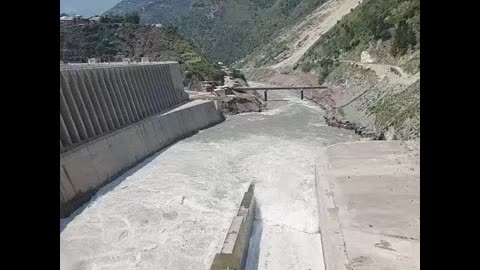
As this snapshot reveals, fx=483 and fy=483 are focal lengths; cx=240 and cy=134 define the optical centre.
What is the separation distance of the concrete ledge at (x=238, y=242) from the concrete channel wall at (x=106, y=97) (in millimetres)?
8890

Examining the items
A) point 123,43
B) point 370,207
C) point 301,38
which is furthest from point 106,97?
point 301,38

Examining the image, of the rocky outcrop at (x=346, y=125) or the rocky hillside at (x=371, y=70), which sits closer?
the rocky hillside at (x=371, y=70)

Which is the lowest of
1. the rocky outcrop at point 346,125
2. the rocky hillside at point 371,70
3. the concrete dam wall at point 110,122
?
the rocky outcrop at point 346,125

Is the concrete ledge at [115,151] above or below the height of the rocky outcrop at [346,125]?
above

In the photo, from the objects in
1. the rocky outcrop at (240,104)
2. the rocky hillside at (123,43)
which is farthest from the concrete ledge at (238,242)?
the rocky hillside at (123,43)

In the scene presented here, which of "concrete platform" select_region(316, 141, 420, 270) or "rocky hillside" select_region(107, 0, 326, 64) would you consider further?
"rocky hillside" select_region(107, 0, 326, 64)

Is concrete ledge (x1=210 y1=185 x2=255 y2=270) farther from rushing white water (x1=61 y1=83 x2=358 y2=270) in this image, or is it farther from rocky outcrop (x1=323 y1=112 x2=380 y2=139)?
rocky outcrop (x1=323 y1=112 x2=380 y2=139)

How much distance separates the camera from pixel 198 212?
19.1m

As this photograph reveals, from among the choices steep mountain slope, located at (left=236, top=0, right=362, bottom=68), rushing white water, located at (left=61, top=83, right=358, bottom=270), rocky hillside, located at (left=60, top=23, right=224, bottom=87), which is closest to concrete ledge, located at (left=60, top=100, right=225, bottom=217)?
rushing white water, located at (left=61, top=83, right=358, bottom=270)

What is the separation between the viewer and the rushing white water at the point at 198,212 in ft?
50.6

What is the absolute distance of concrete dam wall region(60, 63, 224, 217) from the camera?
21.4 metres

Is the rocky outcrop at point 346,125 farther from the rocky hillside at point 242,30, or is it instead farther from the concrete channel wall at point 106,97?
the rocky hillside at point 242,30

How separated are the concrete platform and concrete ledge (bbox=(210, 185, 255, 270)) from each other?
2.60m
